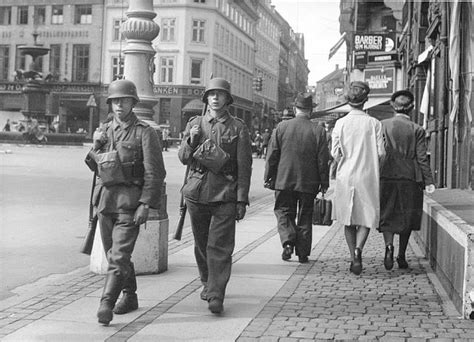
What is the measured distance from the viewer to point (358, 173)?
7469 millimetres

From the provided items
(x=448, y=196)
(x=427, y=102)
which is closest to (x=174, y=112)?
(x=427, y=102)

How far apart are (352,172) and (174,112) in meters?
52.1

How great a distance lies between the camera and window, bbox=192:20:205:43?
61.1 metres

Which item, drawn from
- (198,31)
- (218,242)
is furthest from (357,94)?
(198,31)

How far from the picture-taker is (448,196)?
9055 millimetres

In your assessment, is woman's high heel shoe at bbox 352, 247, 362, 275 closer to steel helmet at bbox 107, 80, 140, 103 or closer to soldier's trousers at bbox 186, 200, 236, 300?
soldier's trousers at bbox 186, 200, 236, 300

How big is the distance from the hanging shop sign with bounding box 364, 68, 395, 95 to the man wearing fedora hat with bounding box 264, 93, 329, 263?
15.0 metres

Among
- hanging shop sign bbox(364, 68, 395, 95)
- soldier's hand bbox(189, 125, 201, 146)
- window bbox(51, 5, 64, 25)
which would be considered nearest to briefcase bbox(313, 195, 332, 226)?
soldier's hand bbox(189, 125, 201, 146)

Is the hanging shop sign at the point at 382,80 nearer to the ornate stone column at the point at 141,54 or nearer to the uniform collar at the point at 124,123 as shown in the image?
the ornate stone column at the point at 141,54

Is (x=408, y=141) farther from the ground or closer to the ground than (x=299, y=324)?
farther from the ground

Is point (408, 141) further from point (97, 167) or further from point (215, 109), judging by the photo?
point (97, 167)

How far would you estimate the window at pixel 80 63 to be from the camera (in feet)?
203

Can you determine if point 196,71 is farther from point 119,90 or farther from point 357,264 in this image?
point 119,90

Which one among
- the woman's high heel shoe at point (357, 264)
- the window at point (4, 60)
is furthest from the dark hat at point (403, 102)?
the window at point (4, 60)
